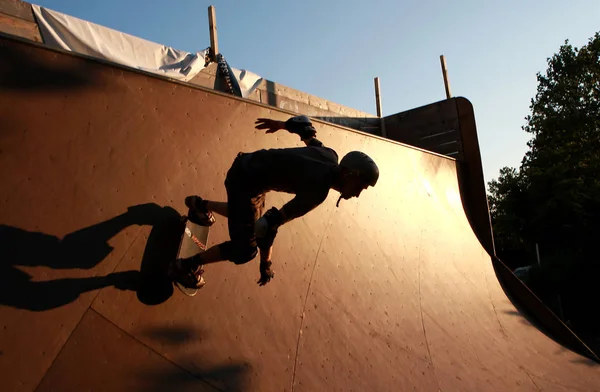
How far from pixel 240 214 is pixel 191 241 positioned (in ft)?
1.64

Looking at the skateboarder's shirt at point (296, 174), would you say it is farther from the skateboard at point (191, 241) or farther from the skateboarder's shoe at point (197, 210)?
the skateboard at point (191, 241)

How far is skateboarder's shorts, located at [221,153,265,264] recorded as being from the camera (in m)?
3.18

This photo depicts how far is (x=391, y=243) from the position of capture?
18.1 ft

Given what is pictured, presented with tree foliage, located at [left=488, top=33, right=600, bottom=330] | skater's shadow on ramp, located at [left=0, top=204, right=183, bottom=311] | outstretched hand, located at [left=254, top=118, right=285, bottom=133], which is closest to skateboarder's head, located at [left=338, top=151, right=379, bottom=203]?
outstretched hand, located at [left=254, top=118, right=285, bottom=133]

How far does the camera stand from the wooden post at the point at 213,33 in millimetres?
7555

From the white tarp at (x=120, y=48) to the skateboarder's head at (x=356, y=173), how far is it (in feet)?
13.7

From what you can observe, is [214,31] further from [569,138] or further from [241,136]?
[569,138]

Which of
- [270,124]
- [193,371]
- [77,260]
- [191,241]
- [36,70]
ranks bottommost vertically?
[193,371]

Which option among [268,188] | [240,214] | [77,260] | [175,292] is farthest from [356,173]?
[77,260]

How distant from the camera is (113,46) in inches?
253

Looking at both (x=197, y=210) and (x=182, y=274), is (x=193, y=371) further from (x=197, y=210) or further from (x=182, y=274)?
(x=197, y=210)

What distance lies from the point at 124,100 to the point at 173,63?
148 inches

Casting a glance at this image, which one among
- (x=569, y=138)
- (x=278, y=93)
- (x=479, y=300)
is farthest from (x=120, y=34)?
(x=569, y=138)

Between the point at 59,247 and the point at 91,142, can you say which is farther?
the point at 91,142
